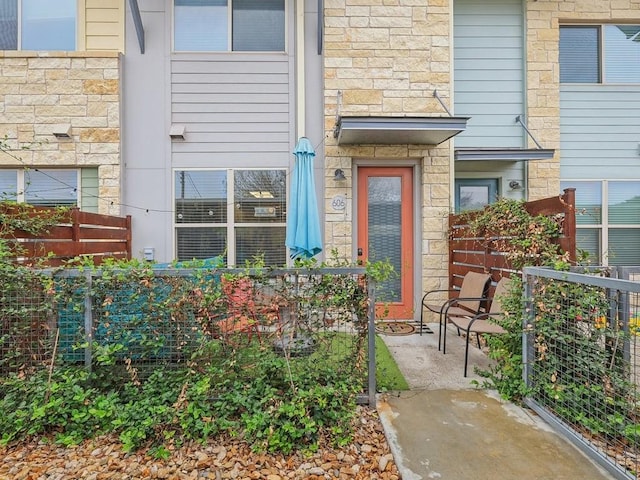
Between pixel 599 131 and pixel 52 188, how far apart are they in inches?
338

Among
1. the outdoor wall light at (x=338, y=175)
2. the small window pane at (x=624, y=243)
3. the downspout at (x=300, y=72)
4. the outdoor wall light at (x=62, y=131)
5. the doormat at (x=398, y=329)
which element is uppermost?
the downspout at (x=300, y=72)

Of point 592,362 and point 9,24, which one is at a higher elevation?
point 9,24

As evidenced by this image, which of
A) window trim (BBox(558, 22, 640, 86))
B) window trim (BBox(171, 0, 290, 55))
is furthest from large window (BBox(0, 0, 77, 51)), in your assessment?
window trim (BBox(558, 22, 640, 86))

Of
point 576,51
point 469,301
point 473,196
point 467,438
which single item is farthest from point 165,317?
point 576,51

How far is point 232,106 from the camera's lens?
5.16 meters

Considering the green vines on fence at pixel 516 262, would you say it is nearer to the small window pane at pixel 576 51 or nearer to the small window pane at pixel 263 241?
the small window pane at pixel 263 241

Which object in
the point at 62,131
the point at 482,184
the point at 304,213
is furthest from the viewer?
the point at 482,184

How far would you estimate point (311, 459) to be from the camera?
2.07m

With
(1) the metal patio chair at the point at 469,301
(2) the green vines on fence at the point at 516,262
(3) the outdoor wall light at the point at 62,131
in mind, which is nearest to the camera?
(2) the green vines on fence at the point at 516,262

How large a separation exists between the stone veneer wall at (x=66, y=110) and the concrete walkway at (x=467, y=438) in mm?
4735

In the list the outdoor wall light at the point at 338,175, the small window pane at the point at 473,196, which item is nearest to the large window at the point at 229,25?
the outdoor wall light at the point at 338,175

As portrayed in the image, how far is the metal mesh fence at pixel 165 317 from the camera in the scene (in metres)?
2.38

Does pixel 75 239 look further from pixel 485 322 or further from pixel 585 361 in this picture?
pixel 585 361

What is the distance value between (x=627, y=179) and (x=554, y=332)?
4926 mm
